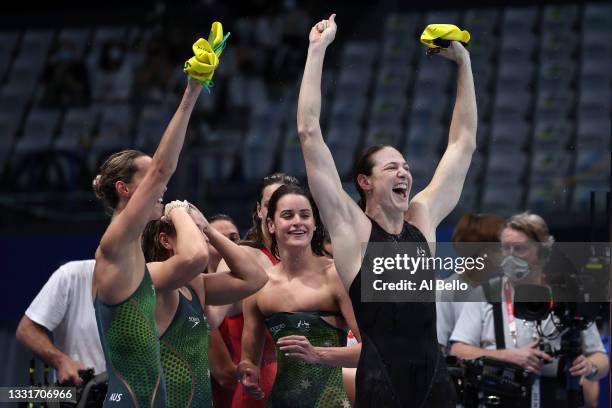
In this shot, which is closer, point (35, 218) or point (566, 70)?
point (35, 218)

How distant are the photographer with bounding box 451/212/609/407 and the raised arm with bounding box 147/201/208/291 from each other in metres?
1.63

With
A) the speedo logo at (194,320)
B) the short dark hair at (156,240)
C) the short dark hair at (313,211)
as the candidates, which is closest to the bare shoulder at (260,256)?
the short dark hair at (313,211)

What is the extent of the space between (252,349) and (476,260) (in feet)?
4.92

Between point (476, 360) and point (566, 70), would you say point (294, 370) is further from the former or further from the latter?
point (566, 70)

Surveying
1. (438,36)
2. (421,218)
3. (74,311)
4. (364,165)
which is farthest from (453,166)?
(74,311)

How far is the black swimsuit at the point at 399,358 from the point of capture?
142 inches

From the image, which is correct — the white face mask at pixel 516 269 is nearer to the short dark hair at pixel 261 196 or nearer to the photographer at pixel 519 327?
the photographer at pixel 519 327

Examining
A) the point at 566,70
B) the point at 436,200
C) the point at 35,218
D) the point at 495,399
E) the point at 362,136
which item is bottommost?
the point at 495,399

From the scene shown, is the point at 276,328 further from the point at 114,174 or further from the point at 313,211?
the point at 114,174

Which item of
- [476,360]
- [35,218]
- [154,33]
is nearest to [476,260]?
[476,360]

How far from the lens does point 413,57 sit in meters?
9.23

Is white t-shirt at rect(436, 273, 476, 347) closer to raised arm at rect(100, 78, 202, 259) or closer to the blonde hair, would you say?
the blonde hair

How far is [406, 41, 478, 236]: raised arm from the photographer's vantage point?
3.98m

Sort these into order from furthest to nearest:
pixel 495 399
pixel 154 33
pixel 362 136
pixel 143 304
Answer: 1. pixel 154 33
2. pixel 362 136
3. pixel 495 399
4. pixel 143 304
